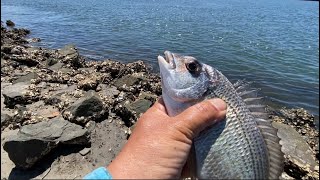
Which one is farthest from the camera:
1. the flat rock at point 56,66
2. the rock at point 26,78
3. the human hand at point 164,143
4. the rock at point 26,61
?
the rock at point 26,61

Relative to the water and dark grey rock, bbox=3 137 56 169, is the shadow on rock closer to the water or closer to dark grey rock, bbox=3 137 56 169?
dark grey rock, bbox=3 137 56 169

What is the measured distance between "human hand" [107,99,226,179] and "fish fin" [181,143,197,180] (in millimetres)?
102

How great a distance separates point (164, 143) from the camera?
354 centimetres

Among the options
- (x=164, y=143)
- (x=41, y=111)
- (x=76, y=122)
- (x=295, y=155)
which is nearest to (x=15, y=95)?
(x=41, y=111)

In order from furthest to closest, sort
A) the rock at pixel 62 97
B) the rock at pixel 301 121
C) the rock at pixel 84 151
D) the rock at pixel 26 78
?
1. the rock at pixel 26 78
2. the rock at pixel 301 121
3. the rock at pixel 62 97
4. the rock at pixel 84 151

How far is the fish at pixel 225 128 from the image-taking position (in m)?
3.52

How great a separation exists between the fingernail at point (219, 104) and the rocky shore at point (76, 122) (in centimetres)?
523

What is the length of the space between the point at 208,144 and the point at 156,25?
30361 millimetres

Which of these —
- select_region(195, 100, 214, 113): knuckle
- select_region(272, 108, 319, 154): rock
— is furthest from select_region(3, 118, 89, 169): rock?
select_region(272, 108, 319, 154): rock

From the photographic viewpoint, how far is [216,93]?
396 centimetres

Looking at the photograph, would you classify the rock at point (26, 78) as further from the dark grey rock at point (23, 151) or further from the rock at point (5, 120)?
the dark grey rock at point (23, 151)

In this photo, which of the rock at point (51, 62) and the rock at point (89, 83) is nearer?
the rock at point (89, 83)

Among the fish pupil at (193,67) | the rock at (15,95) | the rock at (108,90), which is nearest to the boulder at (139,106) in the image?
the rock at (108,90)

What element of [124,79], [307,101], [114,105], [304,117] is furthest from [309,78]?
[114,105]
